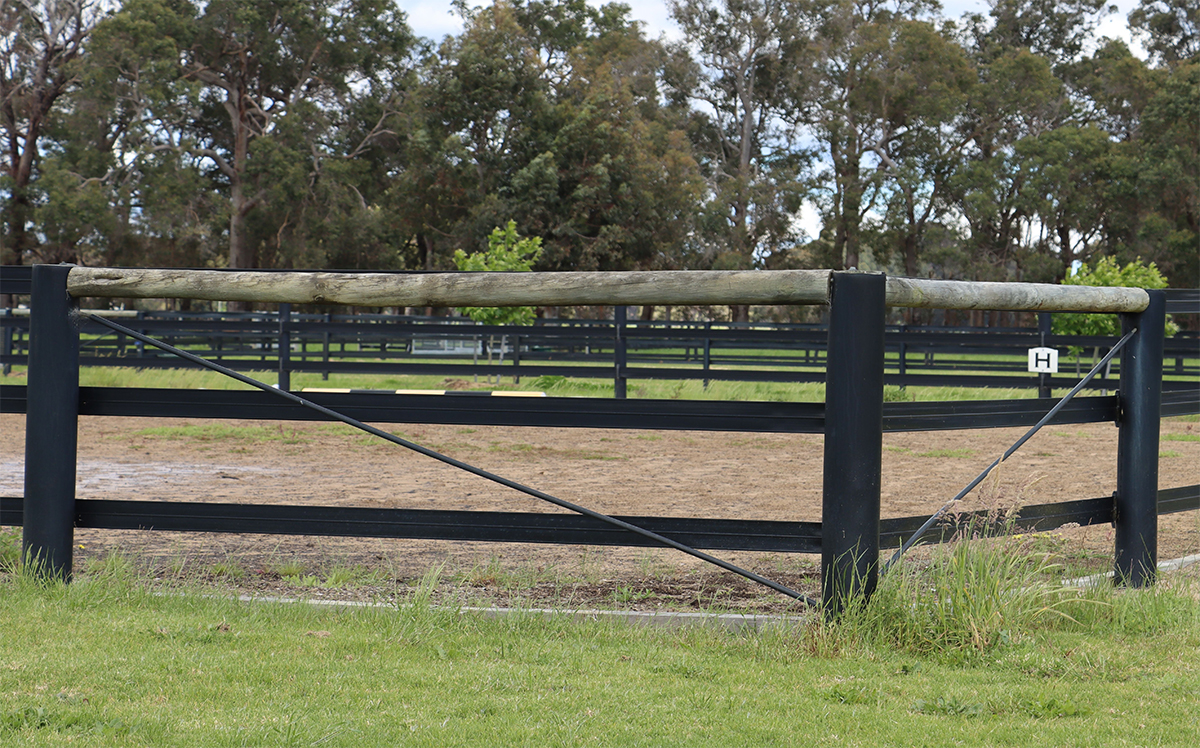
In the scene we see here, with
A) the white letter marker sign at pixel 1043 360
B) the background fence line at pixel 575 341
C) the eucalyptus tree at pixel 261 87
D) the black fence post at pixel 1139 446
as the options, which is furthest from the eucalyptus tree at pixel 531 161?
the black fence post at pixel 1139 446

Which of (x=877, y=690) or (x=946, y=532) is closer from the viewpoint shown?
(x=877, y=690)

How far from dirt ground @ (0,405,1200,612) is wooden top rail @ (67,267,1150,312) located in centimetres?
75

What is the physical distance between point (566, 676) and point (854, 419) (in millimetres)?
1306

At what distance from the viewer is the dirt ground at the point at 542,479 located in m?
5.23

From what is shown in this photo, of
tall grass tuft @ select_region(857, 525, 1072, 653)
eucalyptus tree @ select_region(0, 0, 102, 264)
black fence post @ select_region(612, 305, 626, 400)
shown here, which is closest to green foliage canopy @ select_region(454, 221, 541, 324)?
black fence post @ select_region(612, 305, 626, 400)

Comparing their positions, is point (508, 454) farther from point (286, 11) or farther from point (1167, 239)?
point (1167, 239)

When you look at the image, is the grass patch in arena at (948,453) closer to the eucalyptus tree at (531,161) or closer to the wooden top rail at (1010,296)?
the wooden top rail at (1010,296)

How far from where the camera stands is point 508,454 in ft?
32.4

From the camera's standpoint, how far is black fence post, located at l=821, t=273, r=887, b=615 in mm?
3627

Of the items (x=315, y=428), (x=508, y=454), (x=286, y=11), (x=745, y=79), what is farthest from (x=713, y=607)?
(x=745, y=79)

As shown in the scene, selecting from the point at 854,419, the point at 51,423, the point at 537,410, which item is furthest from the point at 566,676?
the point at 51,423

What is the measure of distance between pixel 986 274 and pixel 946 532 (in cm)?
3983

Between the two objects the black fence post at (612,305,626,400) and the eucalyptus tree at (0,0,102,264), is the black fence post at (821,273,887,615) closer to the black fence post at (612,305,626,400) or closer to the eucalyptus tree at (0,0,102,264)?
the black fence post at (612,305,626,400)

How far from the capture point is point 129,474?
26.2 feet
